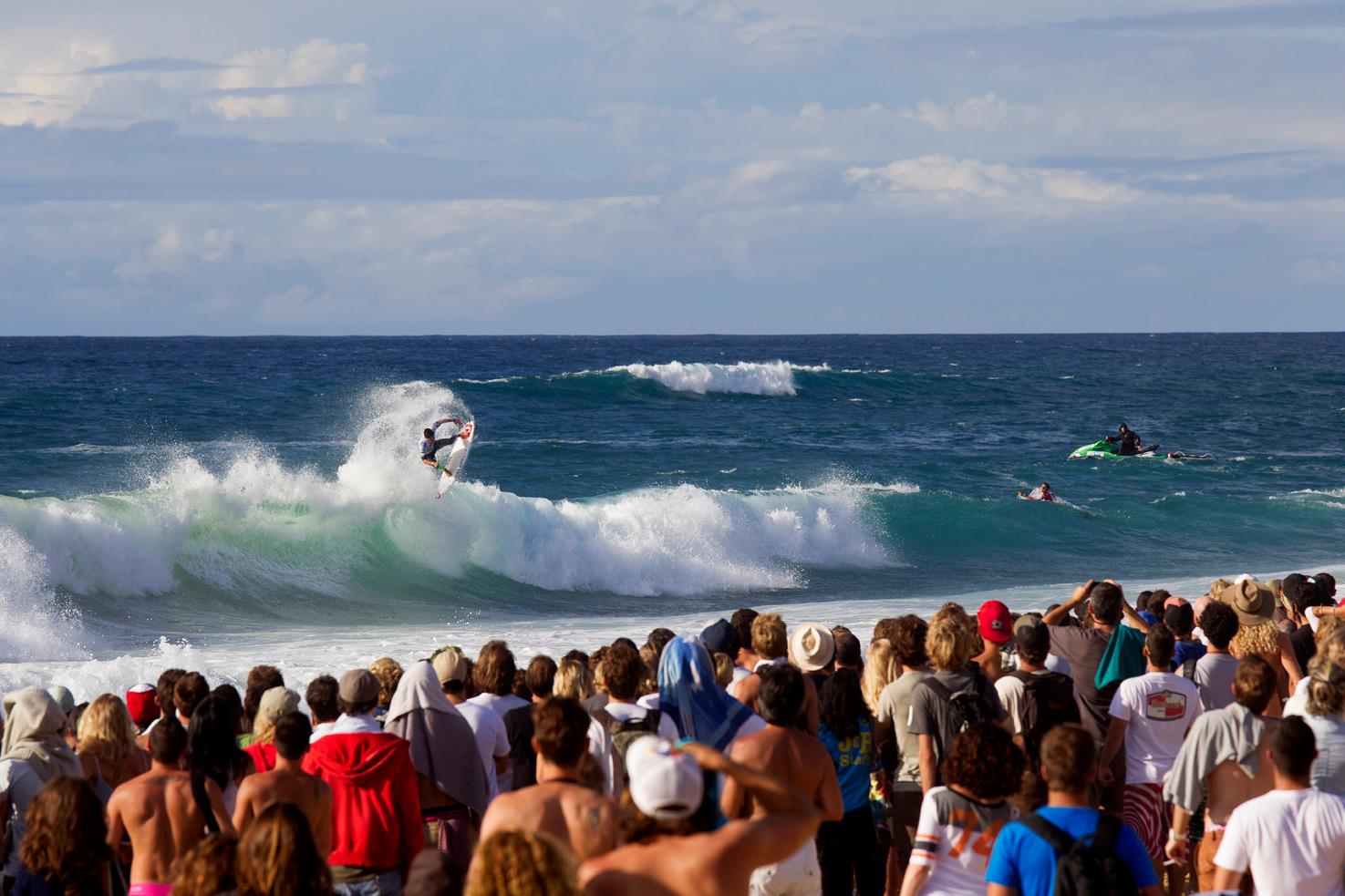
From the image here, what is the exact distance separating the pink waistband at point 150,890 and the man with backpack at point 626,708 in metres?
1.62

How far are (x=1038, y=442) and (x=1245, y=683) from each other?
125 ft

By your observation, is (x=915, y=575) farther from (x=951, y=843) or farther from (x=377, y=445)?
(x=951, y=843)

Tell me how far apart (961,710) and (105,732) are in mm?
3111

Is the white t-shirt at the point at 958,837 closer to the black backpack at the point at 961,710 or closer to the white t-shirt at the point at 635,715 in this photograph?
the black backpack at the point at 961,710

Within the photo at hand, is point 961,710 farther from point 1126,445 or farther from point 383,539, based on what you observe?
point 1126,445

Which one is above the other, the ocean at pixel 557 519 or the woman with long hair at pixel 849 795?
the woman with long hair at pixel 849 795

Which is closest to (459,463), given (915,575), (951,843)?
(915,575)

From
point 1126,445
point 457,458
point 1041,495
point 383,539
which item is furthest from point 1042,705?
point 1126,445

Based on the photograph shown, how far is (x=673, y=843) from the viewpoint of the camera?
127 inches

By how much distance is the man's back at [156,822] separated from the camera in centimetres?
436

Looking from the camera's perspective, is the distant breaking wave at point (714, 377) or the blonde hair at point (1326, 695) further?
the distant breaking wave at point (714, 377)

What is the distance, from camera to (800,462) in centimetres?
3544

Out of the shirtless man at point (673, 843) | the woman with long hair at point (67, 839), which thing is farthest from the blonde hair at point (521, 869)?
the woman with long hair at point (67, 839)

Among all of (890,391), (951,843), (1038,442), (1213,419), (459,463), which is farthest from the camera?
(890,391)
